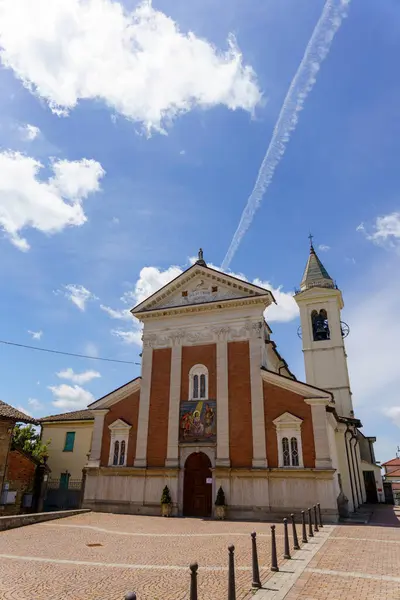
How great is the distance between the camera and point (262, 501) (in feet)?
66.1

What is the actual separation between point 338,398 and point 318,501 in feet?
53.1

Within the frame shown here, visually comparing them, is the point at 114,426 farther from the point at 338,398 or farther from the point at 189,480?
the point at 338,398

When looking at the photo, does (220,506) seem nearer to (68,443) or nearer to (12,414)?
(12,414)

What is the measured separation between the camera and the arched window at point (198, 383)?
23.7 m

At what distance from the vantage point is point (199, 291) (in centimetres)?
2602

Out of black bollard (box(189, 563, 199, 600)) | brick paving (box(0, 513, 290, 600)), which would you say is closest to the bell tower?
brick paving (box(0, 513, 290, 600))

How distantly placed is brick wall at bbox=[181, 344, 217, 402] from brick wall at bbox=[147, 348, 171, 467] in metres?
0.99

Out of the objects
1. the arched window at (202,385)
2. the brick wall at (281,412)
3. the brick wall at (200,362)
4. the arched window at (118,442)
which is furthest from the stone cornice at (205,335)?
the arched window at (118,442)

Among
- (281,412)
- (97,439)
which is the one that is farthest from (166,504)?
(281,412)

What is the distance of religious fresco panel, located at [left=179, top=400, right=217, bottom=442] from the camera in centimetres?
2242

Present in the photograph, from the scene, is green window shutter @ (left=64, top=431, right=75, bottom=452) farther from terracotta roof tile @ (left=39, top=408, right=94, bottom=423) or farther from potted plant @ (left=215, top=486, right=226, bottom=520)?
potted plant @ (left=215, top=486, right=226, bottom=520)

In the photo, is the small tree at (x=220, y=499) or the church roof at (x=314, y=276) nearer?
the small tree at (x=220, y=499)

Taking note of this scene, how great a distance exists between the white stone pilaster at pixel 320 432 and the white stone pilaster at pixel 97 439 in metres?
12.3

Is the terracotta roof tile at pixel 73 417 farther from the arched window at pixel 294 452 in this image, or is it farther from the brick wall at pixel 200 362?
the arched window at pixel 294 452
